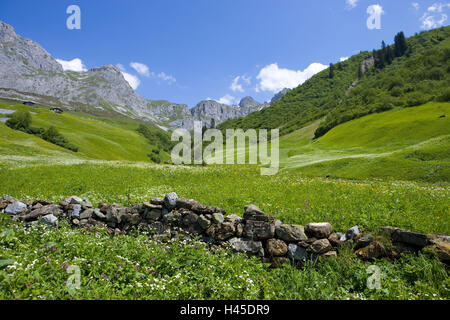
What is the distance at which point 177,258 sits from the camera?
22.9 ft

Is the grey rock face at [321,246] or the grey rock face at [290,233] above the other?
the grey rock face at [290,233]

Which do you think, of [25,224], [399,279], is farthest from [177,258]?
[25,224]

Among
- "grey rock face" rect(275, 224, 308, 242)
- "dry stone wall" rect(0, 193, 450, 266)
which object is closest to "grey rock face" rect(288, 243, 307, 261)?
"dry stone wall" rect(0, 193, 450, 266)

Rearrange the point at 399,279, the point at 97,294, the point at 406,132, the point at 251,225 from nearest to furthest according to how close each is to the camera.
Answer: the point at 97,294
the point at 399,279
the point at 251,225
the point at 406,132

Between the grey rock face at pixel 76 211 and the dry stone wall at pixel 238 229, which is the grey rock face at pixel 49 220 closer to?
the dry stone wall at pixel 238 229

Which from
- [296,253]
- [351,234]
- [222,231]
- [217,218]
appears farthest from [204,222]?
[351,234]

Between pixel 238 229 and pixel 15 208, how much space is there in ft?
33.2

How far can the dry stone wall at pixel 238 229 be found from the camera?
696 cm

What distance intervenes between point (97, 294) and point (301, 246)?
18.6ft

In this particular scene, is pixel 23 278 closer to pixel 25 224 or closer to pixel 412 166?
pixel 25 224

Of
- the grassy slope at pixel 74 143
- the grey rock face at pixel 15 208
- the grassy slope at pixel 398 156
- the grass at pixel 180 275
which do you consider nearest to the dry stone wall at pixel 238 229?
the grey rock face at pixel 15 208

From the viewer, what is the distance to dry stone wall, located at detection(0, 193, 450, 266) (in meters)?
6.96

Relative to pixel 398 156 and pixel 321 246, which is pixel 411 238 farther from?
pixel 398 156
